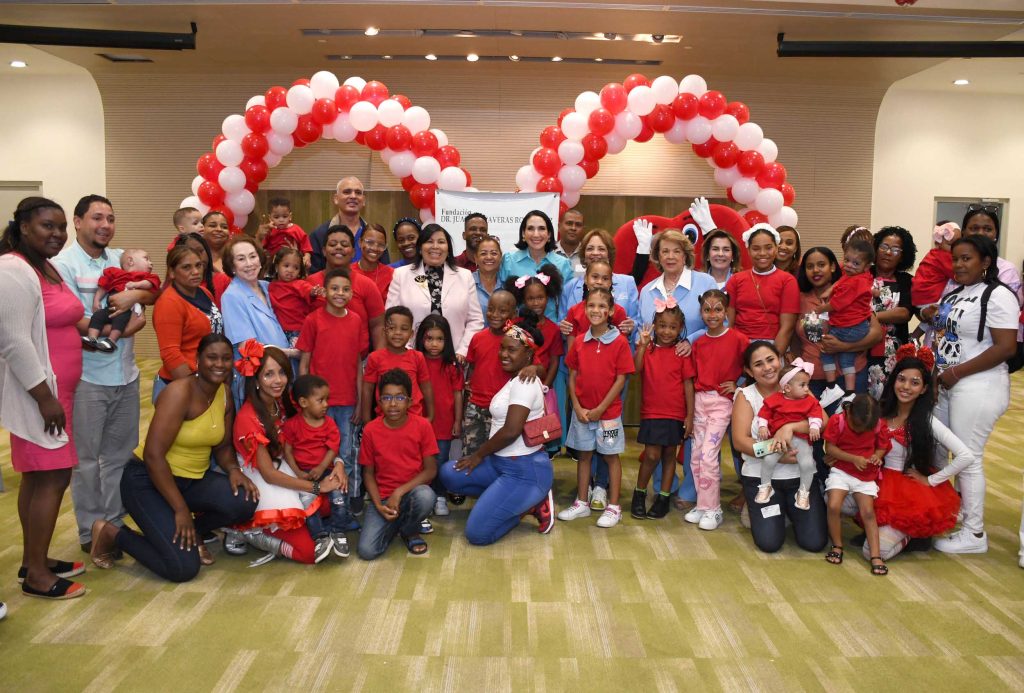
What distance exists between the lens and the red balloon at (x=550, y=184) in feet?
22.2

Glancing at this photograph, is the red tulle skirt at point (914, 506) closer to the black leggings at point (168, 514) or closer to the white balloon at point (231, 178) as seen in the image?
the black leggings at point (168, 514)

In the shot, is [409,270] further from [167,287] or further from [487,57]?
[487,57]

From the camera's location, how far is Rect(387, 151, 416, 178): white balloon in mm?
6898

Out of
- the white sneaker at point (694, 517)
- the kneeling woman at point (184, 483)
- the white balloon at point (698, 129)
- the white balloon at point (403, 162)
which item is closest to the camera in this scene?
the kneeling woman at point (184, 483)

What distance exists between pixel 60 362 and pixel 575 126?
4.75 metres

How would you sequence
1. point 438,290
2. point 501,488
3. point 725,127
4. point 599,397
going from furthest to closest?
point 725,127 < point 438,290 < point 599,397 < point 501,488

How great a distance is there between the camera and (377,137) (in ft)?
22.5

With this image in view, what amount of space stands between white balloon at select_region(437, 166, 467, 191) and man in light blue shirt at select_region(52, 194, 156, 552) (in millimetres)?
3540

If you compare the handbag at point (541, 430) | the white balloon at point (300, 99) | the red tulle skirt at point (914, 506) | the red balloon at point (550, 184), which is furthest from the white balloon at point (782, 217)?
the white balloon at point (300, 99)

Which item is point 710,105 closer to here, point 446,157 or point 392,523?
point 446,157

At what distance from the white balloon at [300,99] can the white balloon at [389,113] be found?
1.97 feet

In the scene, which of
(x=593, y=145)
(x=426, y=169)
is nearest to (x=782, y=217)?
(x=593, y=145)

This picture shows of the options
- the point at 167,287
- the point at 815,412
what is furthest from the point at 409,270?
the point at 815,412

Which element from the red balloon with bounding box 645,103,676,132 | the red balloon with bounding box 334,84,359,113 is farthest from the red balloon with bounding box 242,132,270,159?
the red balloon with bounding box 645,103,676,132
